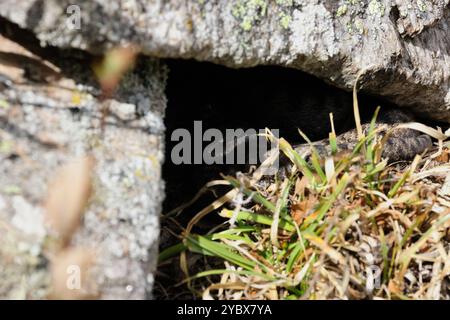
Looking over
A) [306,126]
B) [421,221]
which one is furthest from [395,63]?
[421,221]

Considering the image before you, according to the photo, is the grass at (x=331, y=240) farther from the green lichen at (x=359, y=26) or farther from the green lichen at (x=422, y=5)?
the green lichen at (x=422, y=5)

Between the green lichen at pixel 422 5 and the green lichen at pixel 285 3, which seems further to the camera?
the green lichen at pixel 422 5

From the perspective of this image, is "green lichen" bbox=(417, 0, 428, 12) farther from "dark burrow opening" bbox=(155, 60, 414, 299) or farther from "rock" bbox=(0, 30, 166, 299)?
"rock" bbox=(0, 30, 166, 299)

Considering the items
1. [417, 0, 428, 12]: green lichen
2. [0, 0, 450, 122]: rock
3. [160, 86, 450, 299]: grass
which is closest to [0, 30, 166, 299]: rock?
[0, 0, 450, 122]: rock

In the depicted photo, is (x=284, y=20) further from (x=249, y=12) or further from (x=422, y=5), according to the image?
(x=422, y=5)

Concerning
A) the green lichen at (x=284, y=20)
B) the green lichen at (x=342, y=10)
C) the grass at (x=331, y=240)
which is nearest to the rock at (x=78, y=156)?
the grass at (x=331, y=240)

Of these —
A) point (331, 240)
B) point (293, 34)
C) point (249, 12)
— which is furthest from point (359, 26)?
point (331, 240)

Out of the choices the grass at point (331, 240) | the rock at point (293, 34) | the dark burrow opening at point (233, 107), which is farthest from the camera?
the dark burrow opening at point (233, 107)
